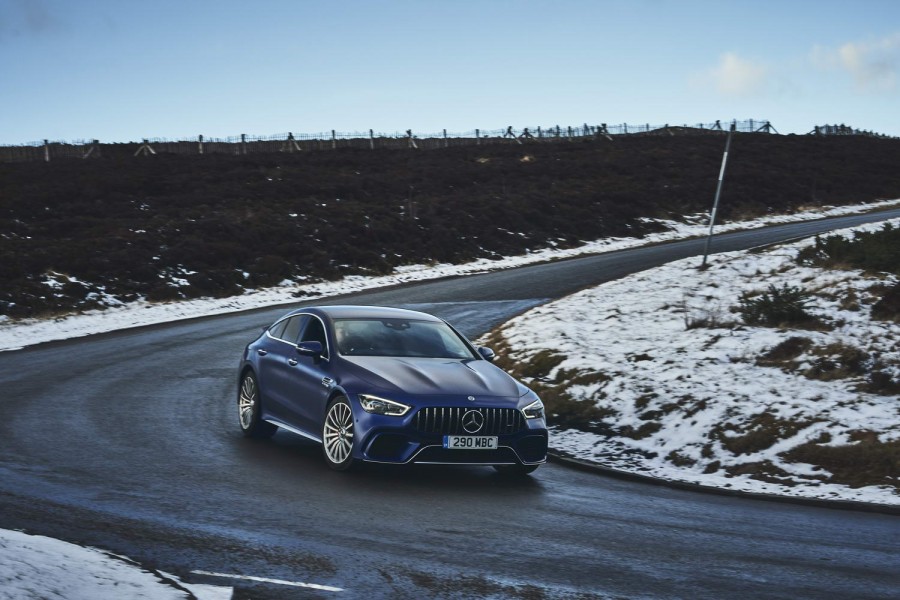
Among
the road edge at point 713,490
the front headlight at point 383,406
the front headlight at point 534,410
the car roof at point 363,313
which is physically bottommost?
the road edge at point 713,490

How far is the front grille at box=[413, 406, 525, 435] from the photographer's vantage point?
9406mm

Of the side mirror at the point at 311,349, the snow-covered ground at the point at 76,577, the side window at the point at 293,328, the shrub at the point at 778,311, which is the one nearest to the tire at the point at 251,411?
the side window at the point at 293,328

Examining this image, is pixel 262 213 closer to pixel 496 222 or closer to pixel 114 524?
pixel 496 222

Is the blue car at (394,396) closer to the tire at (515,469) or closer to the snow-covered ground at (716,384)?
the tire at (515,469)

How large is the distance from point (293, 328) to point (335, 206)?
1342 inches

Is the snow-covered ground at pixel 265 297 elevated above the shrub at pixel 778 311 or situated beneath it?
situated beneath

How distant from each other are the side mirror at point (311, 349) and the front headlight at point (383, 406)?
3.74 feet

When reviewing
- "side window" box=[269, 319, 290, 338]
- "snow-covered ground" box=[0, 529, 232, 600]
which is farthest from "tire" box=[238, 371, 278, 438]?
"snow-covered ground" box=[0, 529, 232, 600]

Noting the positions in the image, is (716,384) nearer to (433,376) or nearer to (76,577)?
(433,376)

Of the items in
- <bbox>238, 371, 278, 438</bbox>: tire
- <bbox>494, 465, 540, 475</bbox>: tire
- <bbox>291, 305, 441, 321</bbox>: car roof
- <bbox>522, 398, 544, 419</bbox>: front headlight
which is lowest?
<bbox>494, 465, 540, 475</bbox>: tire

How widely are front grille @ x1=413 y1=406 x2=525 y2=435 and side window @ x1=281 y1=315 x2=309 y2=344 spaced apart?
266cm

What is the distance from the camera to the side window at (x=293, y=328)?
11594 mm

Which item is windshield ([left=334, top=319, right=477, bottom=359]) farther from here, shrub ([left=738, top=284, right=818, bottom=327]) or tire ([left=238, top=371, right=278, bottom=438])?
shrub ([left=738, top=284, right=818, bottom=327])

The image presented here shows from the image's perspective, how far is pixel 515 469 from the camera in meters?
10.2
